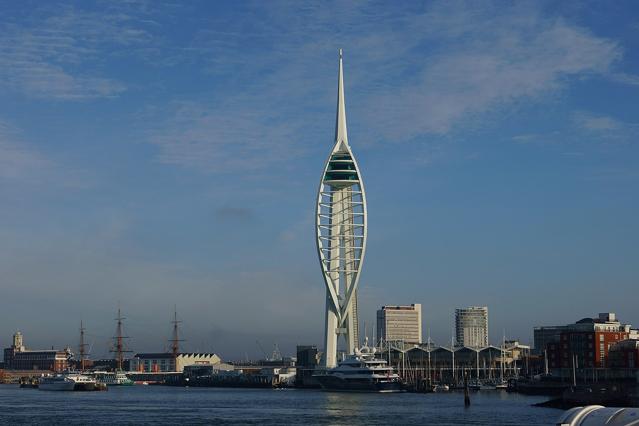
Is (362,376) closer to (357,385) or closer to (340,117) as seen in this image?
(357,385)

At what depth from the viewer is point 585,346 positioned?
5394 inches

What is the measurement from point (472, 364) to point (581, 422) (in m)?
167

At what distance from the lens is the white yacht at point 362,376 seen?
135m

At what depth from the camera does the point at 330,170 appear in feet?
499

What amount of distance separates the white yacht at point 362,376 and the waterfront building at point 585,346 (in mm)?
22808

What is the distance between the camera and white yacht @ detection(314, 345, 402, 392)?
442ft

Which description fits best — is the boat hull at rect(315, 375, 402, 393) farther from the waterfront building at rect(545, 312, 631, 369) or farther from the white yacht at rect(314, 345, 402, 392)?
the waterfront building at rect(545, 312, 631, 369)

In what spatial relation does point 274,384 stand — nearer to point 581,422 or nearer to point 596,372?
point 596,372

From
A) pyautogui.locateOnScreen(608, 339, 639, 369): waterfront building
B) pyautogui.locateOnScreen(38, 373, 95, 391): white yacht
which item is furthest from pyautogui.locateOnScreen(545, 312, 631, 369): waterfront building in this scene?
pyautogui.locateOnScreen(38, 373, 95, 391): white yacht

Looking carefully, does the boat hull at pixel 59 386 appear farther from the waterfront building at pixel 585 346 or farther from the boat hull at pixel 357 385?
the waterfront building at pixel 585 346

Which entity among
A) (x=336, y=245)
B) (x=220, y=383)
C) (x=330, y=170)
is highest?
(x=330, y=170)

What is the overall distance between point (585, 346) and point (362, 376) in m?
30.9

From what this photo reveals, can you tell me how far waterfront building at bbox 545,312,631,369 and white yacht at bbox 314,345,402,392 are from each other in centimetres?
2281

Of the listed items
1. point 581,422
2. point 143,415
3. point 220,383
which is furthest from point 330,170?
point 581,422
